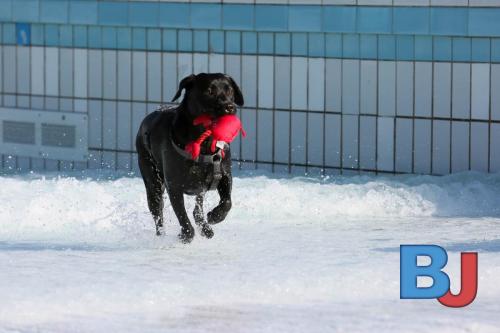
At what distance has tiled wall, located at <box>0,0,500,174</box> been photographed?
11.3 metres

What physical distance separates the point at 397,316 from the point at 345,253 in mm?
1724

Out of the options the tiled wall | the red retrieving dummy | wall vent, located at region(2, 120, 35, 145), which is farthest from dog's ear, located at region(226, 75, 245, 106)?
wall vent, located at region(2, 120, 35, 145)

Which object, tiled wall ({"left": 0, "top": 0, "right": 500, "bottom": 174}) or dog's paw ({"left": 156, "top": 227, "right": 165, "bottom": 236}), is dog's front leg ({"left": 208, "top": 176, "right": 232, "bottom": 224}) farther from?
tiled wall ({"left": 0, "top": 0, "right": 500, "bottom": 174})

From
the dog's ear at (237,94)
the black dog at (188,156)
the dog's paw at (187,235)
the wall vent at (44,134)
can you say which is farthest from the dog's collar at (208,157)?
the wall vent at (44,134)

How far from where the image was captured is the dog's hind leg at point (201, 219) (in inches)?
350

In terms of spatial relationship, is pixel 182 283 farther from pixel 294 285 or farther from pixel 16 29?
pixel 16 29

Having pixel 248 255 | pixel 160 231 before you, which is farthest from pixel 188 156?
pixel 160 231

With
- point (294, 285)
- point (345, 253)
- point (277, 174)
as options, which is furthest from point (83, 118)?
point (294, 285)

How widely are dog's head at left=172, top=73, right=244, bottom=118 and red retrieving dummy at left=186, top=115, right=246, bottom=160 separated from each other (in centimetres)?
4

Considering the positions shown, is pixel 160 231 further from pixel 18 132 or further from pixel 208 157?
pixel 18 132

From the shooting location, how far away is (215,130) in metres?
8.40

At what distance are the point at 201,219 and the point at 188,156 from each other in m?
0.59

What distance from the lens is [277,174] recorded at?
1205 cm

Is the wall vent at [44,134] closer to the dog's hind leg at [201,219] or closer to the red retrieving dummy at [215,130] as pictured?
the dog's hind leg at [201,219]
